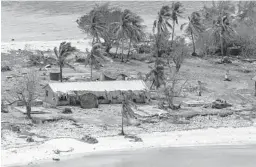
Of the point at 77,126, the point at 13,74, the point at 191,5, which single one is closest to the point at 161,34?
the point at 13,74

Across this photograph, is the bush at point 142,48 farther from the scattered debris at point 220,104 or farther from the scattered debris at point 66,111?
the scattered debris at point 66,111

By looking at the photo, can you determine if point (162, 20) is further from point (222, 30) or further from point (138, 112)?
point (138, 112)

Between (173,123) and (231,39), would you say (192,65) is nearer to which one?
(231,39)

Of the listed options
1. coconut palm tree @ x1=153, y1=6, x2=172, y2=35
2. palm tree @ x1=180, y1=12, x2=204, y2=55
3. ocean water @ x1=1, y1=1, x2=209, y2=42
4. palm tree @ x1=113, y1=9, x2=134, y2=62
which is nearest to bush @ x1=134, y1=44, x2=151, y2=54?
coconut palm tree @ x1=153, y1=6, x2=172, y2=35

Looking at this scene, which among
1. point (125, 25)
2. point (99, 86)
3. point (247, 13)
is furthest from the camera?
point (247, 13)

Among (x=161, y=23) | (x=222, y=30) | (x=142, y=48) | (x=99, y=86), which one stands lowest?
(x=99, y=86)

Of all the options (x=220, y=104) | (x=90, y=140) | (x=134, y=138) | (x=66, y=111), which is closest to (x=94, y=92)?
(x=66, y=111)

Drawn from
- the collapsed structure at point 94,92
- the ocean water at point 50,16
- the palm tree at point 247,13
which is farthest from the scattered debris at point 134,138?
the ocean water at point 50,16
